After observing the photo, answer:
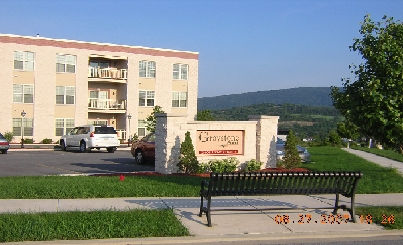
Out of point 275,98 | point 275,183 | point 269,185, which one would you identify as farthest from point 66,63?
point 275,98

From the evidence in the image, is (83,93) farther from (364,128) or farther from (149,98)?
(364,128)

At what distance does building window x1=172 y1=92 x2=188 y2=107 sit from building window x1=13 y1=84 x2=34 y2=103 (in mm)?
13684

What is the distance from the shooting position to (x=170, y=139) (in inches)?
653

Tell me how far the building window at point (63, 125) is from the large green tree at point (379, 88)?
37159mm

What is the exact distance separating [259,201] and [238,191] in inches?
91.9

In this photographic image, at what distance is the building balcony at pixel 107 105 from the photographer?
46062 mm

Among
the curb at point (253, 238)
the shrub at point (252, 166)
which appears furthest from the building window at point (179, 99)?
the curb at point (253, 238)

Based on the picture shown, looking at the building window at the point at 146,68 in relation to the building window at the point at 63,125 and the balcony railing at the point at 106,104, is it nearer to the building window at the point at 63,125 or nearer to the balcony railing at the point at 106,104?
the balcony railing at the point at 106,104

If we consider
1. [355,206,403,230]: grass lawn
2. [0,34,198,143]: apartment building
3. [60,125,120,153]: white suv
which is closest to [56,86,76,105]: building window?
[0,34,198,143]: apartment building

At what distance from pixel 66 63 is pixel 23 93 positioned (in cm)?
450

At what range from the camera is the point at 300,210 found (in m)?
10.8

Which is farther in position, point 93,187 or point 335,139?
point 335,139

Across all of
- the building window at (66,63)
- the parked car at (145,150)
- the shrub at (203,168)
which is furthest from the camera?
the building window at (66,63)

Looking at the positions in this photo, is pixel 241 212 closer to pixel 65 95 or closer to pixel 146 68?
pixel 65 95
